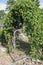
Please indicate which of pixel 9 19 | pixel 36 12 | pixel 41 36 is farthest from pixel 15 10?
pixel 41 36

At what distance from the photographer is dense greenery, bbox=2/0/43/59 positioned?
40.5ft

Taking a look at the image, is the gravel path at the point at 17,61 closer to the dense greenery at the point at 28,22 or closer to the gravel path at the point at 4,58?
the gravel path at the point at 4,58

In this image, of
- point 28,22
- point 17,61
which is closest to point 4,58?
point 17,61

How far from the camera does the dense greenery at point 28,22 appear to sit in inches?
486

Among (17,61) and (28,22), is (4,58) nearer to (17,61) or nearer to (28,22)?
(17,61)

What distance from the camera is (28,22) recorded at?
1274 cm

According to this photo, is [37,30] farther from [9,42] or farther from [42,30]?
[9,42]

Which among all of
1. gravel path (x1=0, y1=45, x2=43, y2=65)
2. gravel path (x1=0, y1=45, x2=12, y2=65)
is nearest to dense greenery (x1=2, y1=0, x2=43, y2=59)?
gravel path (x1=0, y1=45, x2=43, y2=65)

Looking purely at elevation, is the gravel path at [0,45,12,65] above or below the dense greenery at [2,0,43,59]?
below

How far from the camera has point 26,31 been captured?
42.4ft

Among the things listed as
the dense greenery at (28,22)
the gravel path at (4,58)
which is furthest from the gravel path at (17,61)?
the dense greenery at (28,22)

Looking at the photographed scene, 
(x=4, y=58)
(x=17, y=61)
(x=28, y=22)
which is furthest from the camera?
(x=28, y=22)

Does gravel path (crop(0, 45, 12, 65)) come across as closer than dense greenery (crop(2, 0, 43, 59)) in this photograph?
Yes

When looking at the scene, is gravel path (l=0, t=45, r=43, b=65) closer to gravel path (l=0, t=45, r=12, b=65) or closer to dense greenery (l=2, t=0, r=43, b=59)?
gravel path (l=0, t=45, r=12, b=65)
